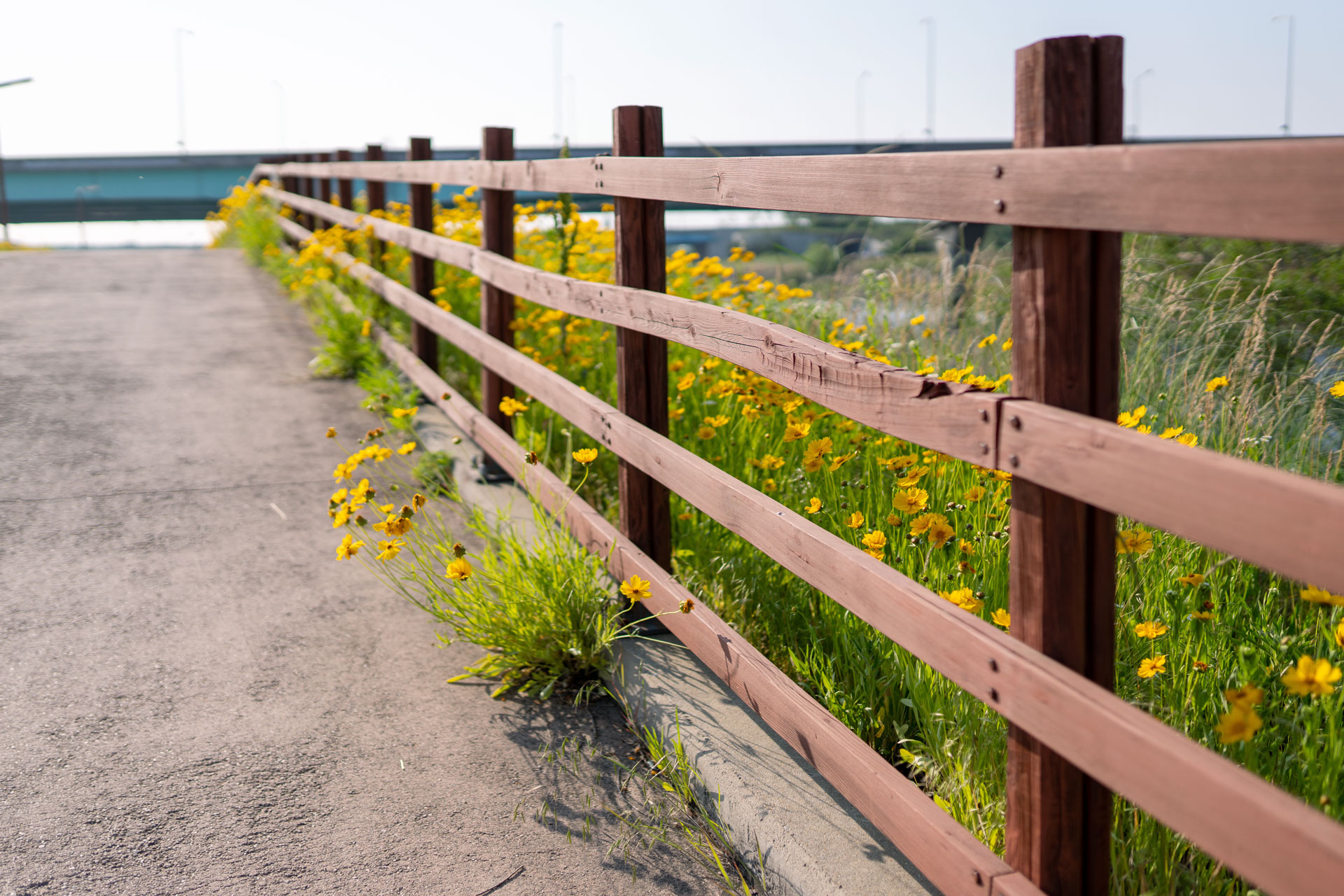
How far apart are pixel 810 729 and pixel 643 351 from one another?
59.0 inches

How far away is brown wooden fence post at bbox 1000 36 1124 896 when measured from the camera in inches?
67.0

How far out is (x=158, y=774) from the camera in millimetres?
2896

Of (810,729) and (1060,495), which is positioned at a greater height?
(1060,495)

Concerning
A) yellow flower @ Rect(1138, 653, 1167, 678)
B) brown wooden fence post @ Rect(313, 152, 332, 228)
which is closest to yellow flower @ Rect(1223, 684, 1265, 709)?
yellow flower @ Rect(1138, 653, 1167, 678)

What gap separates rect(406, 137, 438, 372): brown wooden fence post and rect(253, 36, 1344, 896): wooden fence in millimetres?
3869

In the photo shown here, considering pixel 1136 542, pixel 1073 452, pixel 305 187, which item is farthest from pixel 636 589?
pixel 305 187

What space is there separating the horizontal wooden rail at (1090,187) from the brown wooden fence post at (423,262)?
408cm

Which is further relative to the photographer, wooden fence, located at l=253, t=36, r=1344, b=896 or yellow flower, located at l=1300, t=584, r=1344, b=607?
yellow flower, located at l=1300, t=584, r=1344, b=607

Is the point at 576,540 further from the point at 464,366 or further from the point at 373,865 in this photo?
the point at 464,366

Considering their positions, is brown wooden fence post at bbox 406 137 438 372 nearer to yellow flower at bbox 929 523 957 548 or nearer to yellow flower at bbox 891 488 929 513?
yellow flower at bbox 891 488 929 513

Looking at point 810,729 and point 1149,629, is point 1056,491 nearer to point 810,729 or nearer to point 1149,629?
point 1149,629

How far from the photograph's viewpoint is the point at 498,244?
505cm

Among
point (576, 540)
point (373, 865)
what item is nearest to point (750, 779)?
point (373, 865)

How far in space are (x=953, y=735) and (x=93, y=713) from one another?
8.15 feet
